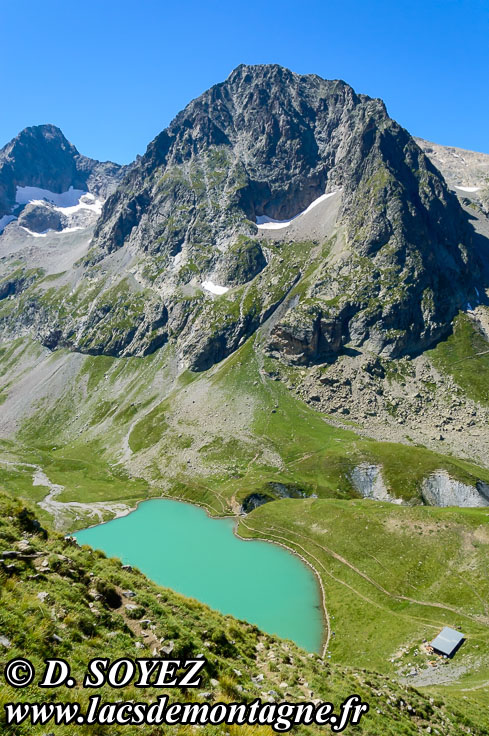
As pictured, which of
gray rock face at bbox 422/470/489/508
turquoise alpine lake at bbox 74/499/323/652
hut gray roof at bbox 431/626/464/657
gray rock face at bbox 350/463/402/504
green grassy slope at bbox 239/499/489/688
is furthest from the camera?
gray rock face at bbox 350/463/402/504

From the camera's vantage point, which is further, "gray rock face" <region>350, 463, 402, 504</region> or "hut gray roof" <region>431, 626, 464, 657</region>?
"gray rock face" <region>350, 463, 402, 504</region>

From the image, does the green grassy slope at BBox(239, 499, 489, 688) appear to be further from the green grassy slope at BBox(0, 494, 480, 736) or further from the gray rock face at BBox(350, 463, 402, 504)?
the gray rock face at BBox(350, 463, 402, 504)

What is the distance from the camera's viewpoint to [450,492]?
310 ft

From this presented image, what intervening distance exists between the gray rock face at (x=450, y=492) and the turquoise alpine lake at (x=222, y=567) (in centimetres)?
4429

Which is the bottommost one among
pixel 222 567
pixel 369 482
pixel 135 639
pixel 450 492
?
pixel 222 567

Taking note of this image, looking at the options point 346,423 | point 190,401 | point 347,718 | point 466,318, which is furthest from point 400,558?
point 466,318

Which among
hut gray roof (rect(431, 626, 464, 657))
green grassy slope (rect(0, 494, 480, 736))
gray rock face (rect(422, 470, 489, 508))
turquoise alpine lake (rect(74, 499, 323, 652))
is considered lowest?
turquoise alpine lake (rect(74, 499, 323, 652))

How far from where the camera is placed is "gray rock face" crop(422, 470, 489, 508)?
91.6 meters

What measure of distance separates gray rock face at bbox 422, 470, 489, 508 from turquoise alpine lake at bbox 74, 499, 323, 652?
44.3 meters

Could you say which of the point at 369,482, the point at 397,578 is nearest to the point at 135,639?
the point at 397,578

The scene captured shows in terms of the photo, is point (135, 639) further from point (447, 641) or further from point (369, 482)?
point (369, 482)

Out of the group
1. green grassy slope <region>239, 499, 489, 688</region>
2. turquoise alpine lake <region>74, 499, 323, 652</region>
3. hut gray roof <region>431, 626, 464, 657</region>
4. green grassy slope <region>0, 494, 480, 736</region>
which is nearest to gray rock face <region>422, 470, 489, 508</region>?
green grassy slope <region>239, 499, 489, 688</region>

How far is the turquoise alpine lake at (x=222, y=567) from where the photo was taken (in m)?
55.2

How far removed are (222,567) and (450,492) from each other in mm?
59939
